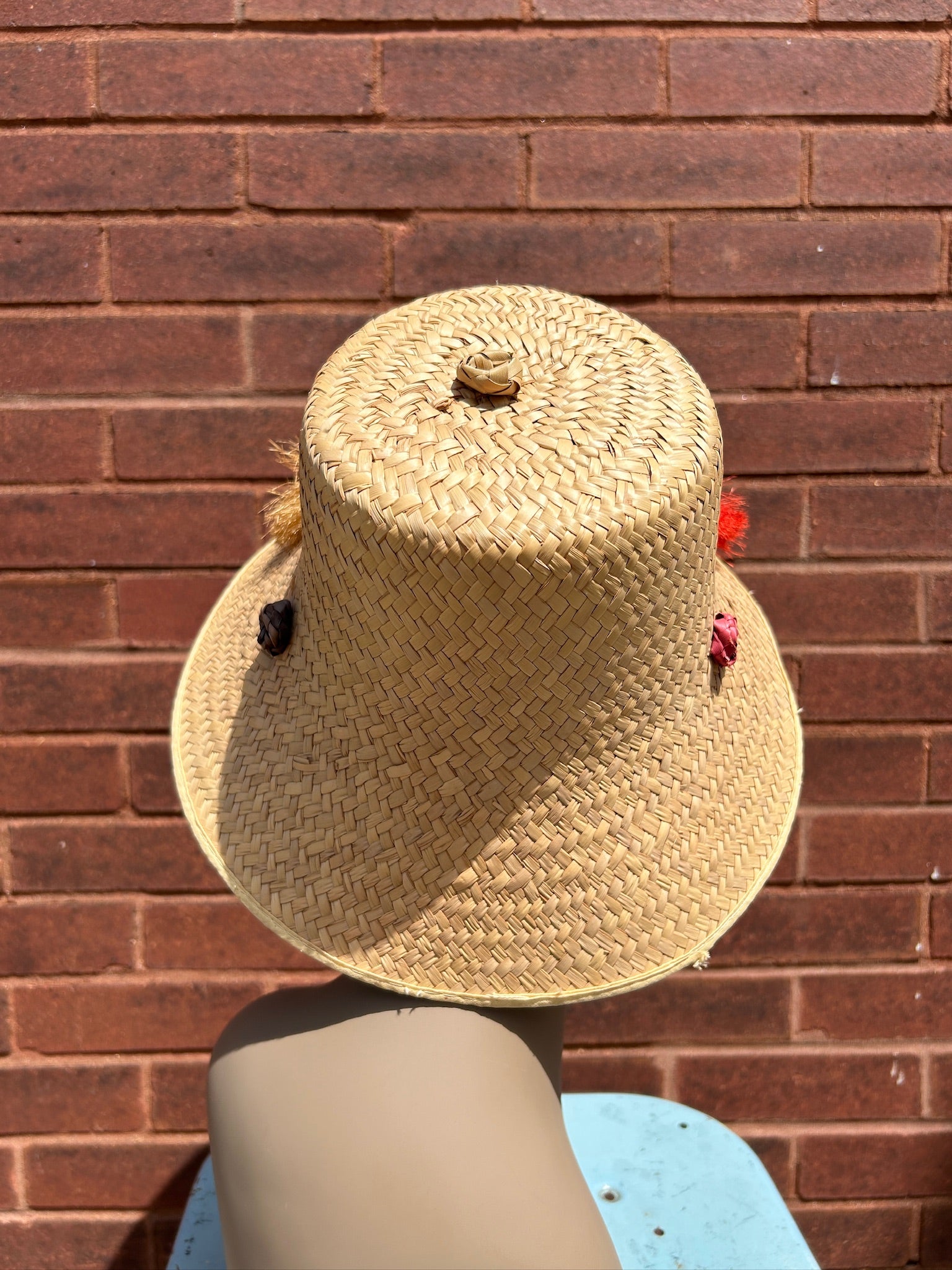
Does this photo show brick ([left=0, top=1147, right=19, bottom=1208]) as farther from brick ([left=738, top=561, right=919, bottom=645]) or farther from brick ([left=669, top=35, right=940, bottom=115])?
brick ([left=669, top=35, right=940, bottom=115])

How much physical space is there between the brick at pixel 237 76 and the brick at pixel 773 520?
832 mm

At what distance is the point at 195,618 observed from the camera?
1720 millimetres

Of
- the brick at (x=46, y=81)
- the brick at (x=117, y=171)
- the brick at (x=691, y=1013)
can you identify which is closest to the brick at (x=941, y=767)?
the brick at (x=691, y=1013)

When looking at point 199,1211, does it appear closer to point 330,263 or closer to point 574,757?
point 574,757

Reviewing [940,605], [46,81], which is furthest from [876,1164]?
[46,81]

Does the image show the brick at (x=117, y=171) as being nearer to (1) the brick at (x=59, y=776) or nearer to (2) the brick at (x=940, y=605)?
(1) the brick at (x=59, y=776)

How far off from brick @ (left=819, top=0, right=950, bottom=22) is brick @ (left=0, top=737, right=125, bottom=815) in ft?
5.13

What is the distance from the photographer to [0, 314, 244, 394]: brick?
5.35 feet

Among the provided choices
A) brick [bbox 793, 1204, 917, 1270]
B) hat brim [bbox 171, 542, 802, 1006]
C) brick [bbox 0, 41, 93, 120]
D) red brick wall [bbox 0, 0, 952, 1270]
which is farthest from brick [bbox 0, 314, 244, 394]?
brick [bbox 793, 1204, 917, 1270]

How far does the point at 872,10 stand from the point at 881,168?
22cm

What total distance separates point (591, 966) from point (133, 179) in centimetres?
130

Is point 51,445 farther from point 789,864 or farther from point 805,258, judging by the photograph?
point 789,864

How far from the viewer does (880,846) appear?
1801 mm

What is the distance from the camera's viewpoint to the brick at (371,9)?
1.54 m
